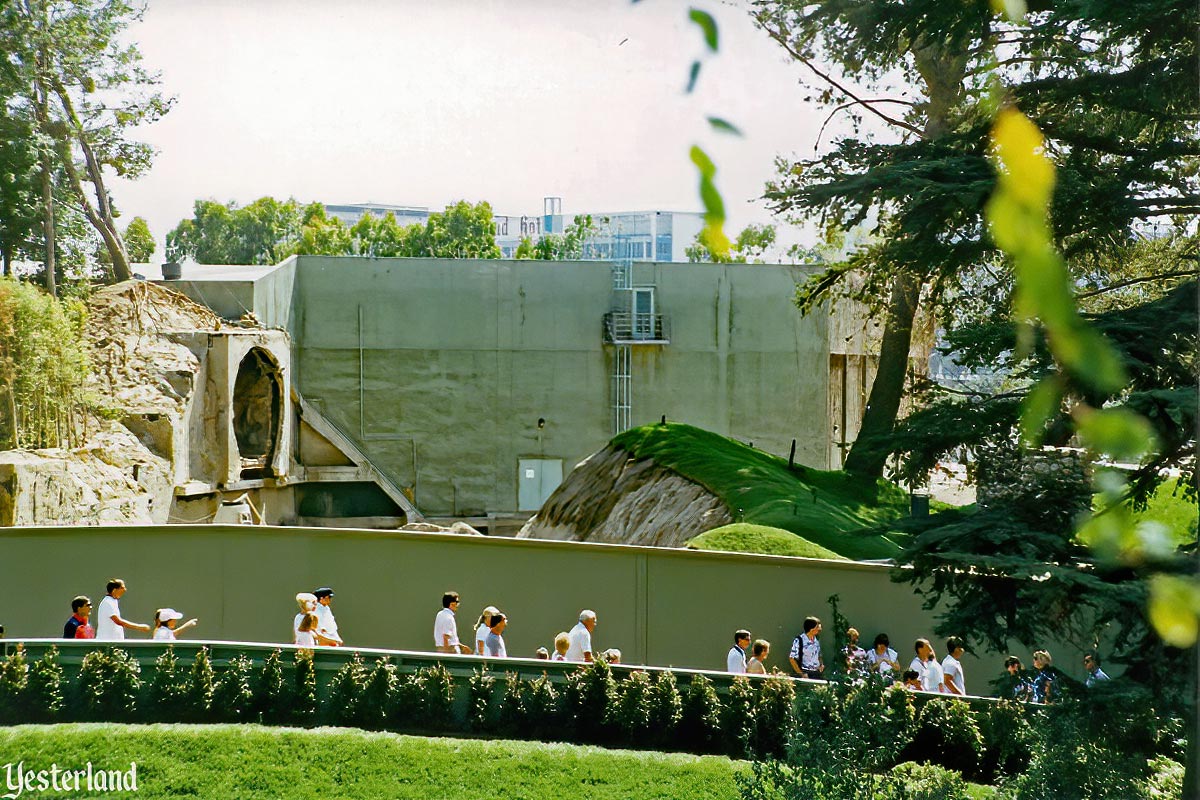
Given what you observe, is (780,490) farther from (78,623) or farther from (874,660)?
(78,623)

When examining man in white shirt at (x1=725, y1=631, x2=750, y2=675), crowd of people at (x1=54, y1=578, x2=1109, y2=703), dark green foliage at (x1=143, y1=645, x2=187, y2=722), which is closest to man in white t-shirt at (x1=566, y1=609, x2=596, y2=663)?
crowd of people at (x1=54, y1=578, x2=1109, y2=703)

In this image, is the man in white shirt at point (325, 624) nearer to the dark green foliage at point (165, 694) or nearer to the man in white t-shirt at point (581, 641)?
the dark green foliage at point (165, 694)

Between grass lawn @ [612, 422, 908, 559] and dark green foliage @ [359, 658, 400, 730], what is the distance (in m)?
5.48

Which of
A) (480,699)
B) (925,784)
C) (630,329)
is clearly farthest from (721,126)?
(630,329)

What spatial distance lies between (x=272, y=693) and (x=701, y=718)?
127 inches

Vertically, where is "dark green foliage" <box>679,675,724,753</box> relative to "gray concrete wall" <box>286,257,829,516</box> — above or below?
below

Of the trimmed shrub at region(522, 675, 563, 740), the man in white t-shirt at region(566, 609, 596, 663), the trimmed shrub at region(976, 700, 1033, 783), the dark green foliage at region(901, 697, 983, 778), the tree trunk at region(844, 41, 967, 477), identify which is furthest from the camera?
the tree trunk at region(844, 41, 967, 477)

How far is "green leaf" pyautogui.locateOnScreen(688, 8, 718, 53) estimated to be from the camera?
101 centimetres

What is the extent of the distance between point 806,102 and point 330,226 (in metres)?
42.7

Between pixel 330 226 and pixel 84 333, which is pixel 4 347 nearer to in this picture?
pixel 84 333

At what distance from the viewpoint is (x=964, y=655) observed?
10.6 metres

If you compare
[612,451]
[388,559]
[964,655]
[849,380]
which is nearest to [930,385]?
[964,655]

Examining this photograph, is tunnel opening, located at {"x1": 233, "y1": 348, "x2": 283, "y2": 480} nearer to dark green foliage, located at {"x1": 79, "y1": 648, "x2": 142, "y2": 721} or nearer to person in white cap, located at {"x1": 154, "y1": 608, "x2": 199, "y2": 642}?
person in white cap, located at {"x1": 154, "y1": 608, "x2": 199, "y2": 642}

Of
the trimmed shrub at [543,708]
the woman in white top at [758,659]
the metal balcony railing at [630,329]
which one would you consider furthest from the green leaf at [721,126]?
the metal balcony railing at [630,329]
